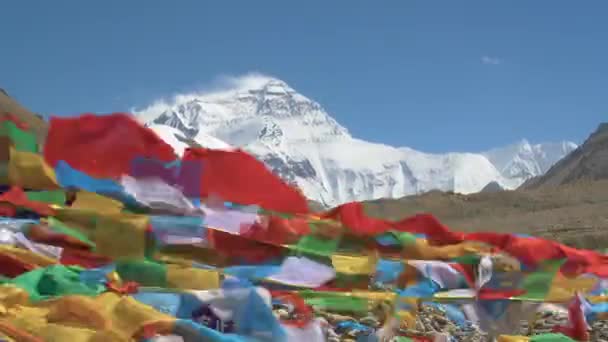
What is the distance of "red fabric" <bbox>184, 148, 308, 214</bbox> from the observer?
379 cm

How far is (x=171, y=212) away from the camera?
380 cm

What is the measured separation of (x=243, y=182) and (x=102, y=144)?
0.66 m

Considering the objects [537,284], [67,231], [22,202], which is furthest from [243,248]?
[537,284]

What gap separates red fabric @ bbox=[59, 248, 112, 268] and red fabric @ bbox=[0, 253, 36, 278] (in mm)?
181

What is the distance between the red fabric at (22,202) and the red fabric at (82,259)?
21cm

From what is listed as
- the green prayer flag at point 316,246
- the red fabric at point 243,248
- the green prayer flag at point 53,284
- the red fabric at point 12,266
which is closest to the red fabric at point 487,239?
the green prayer flag at point 316,246

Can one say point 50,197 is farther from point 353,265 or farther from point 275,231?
point 353,265

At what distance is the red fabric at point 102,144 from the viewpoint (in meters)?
3.75

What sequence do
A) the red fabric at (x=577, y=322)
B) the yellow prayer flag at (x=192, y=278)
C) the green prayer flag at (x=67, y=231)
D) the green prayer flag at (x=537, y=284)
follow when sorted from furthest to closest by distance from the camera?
1. the red fabric at (x=577, y=322)
2. the green prayer flag at (x=537, y=284)
3. the green prayer flag at (x=67, y=231)
4. the yellow prayer flag at (x=192, y=278)

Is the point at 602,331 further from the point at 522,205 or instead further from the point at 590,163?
the point at 590,163

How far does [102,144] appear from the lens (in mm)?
3818

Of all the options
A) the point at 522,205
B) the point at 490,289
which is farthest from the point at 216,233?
the point at 522,205

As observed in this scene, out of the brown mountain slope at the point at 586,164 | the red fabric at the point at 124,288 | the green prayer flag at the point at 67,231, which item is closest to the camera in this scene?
the red fabric at the point at 124,288

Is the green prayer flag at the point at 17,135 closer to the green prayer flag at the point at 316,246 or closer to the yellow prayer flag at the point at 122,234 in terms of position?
the yellow prayer flag at the point at 122,234
